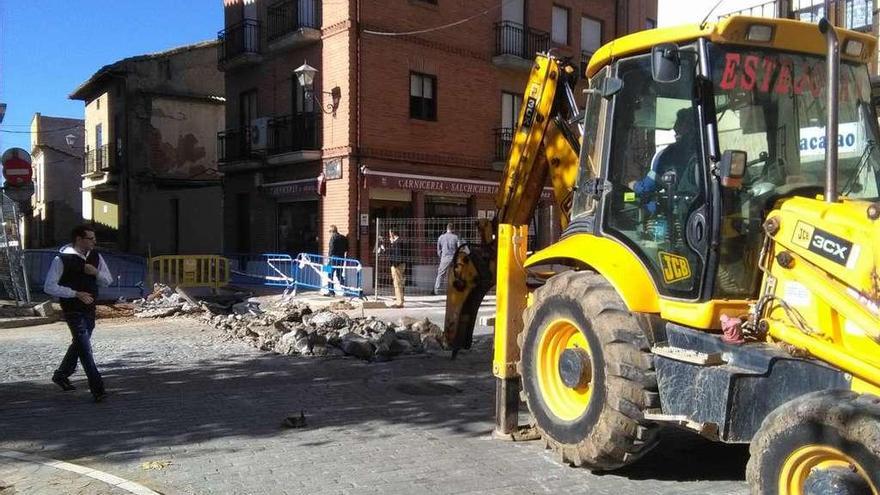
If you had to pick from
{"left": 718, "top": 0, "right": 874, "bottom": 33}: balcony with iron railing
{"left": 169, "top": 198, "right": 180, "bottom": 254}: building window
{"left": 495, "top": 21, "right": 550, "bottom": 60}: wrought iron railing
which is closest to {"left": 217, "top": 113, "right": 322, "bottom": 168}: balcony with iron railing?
{"left": 495, "top": 21, "right": 550, "bottom": 60}: wrought iron railing

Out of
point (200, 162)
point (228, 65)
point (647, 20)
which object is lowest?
point (200, 162)

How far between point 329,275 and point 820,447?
14.7 meters

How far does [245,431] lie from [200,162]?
25607mm

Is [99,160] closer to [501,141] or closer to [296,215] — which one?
[296,215]

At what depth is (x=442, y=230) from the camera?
1905cm

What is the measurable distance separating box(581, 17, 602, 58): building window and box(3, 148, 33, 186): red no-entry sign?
17091mm

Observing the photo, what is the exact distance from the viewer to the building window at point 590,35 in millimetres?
24516

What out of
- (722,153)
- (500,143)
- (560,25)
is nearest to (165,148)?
(500,143)

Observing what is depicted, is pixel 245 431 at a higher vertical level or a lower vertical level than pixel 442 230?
Answer: lower

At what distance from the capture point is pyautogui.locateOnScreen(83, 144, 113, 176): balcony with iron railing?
29.9 m

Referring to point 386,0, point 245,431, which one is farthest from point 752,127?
point 386,0

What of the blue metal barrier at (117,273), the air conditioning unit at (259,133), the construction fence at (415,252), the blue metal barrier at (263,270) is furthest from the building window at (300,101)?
the blue metal barrier at (117,273)

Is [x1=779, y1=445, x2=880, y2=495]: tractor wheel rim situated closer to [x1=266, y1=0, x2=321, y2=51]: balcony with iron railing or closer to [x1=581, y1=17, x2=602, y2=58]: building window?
[x1=266, y1=0, x2=321, y2=51]: balcony with iron railing

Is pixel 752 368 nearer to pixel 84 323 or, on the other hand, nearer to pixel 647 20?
pixel 84 323
